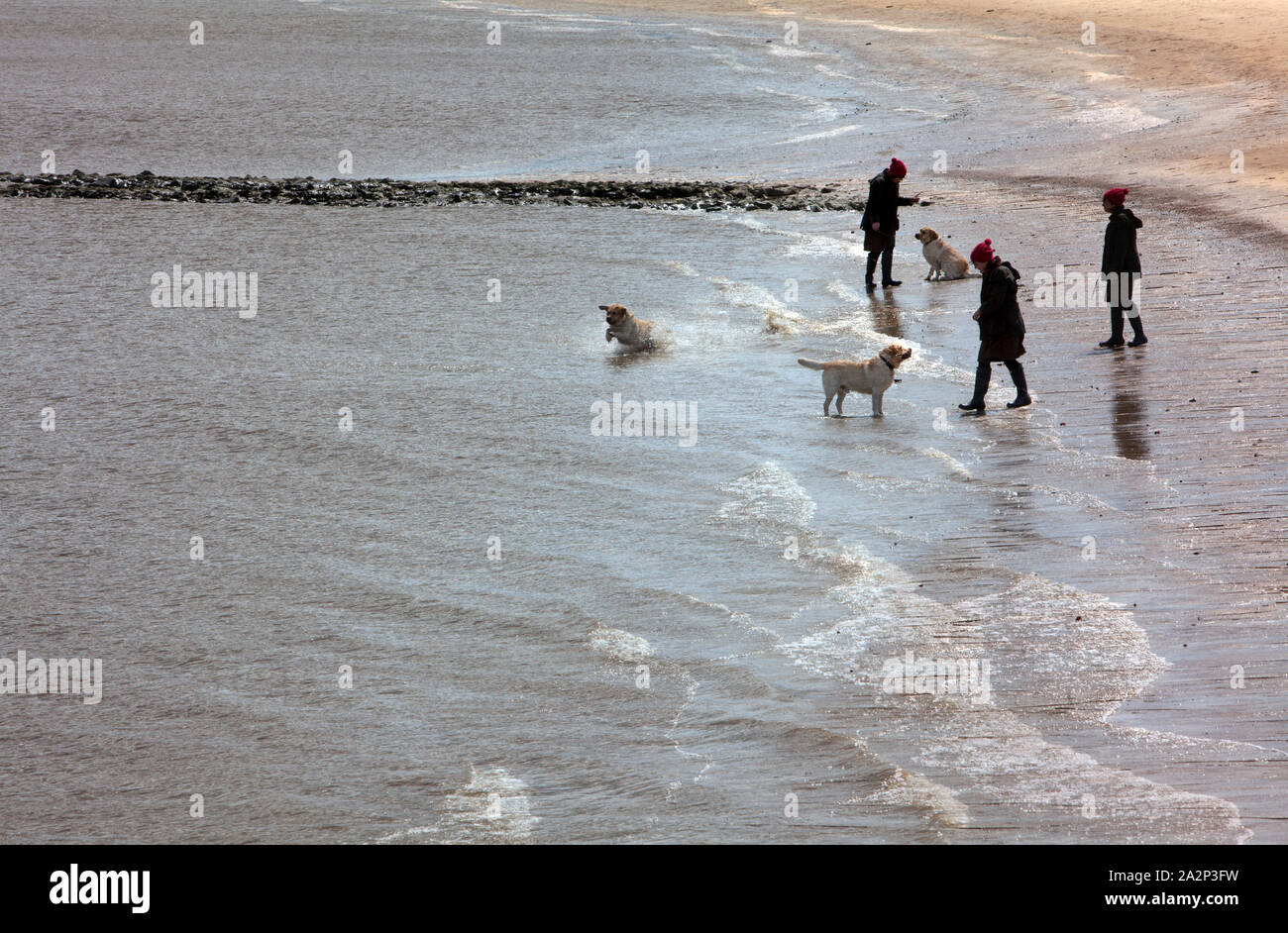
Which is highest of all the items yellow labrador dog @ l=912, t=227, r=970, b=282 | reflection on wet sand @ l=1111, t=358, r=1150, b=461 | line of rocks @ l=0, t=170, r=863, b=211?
line of rocks @ l=0, t=170, r=863, b=211

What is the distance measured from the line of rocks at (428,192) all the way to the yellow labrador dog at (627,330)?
9012 mm

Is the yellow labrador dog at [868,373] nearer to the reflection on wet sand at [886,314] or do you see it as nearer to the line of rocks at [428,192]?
the reflection on wet sand at [886,314]

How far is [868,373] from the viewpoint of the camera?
13.0 meters

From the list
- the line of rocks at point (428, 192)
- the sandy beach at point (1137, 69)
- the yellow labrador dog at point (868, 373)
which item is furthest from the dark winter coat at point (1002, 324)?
the line of rocks at point (428, 192)

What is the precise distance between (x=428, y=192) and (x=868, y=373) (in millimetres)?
14738

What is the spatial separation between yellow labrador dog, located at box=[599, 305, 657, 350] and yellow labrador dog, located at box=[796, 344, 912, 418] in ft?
9.98

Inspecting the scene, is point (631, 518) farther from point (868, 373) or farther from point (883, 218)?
point (883, 218)

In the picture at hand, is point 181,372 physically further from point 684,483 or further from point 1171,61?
point 1171,61

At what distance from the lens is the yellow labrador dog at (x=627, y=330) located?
15.5 meters

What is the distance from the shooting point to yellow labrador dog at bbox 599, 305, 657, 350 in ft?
50.8
